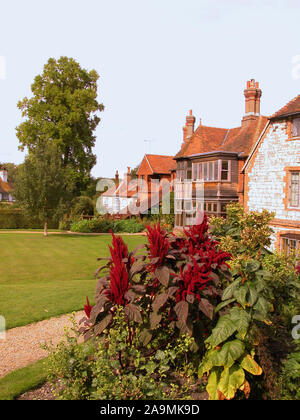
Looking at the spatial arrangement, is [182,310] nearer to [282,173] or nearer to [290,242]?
[290,242]

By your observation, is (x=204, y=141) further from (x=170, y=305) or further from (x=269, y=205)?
(x=170, y=305)

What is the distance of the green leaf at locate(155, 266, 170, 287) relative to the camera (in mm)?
4492

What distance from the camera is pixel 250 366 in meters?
4.09

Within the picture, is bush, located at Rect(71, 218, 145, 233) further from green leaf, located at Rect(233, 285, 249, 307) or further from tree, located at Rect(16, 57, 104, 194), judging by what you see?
green leaf, located at Rect(233, 285, 249, 307)

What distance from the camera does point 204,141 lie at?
105 ft


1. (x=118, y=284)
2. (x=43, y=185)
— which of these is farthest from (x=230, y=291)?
(x=43, y=185)

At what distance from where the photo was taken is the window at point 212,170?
27.3 metres

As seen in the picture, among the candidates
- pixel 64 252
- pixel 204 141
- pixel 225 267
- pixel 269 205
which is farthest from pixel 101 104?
pixel 225 267

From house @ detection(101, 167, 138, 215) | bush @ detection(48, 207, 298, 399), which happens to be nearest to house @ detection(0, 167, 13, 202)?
house @ detection(101, 167, 138, 215)

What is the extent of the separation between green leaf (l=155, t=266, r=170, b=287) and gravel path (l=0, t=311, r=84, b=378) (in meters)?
2.40

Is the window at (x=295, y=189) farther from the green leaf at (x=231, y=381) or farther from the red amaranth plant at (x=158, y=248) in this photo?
the green leaf at (x=231, y=381)

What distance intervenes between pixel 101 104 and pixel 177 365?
38.6 m

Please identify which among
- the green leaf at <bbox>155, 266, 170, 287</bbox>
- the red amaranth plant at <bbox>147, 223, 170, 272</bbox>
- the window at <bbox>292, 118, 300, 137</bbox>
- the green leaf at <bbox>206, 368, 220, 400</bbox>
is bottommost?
the green leaf at <bbox>206, 368, 220, 400</bbox>
